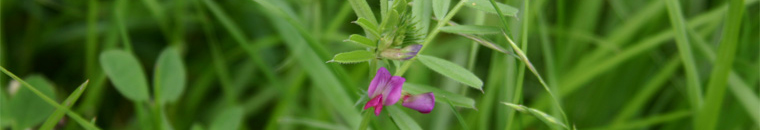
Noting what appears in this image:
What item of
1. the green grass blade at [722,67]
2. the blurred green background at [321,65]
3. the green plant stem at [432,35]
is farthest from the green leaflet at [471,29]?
the blurred green background at [321,65]

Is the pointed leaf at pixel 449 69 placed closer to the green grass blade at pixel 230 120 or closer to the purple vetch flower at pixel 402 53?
the purple vetch flower at pixel 402 53

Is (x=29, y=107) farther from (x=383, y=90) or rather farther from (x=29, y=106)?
(x=383, y=90)

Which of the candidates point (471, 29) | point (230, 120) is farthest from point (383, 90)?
point (230, 120)

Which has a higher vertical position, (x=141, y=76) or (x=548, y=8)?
A: (x=548, y=8)

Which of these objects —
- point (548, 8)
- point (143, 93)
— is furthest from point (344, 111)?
point (548, 8)

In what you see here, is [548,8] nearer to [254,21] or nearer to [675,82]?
[675,82]

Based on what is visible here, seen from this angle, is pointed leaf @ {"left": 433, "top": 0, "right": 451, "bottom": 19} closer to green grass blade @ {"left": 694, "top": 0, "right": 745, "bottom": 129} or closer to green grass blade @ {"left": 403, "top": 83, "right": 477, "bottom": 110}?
green grass blade @ {"left": 403, "top": 83, "right": 477, "bottom": 110}

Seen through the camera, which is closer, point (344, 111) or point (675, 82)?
point (344, 111)

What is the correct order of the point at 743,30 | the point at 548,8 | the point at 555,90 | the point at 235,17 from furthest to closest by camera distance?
the point at 548,8, the point at 235,17, the point at 743,30, the point at 555,90
